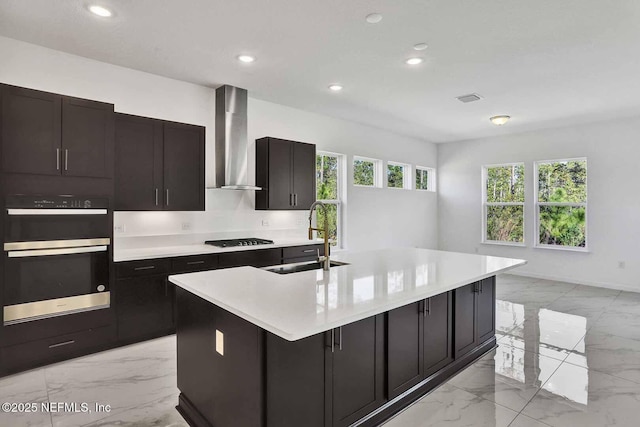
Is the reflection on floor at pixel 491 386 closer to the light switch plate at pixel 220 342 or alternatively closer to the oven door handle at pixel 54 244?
the light switch plate at pixel 220 342

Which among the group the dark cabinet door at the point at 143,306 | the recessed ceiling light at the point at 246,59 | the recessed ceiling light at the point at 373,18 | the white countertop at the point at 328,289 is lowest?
the dark cabinet door at the point at 143,306

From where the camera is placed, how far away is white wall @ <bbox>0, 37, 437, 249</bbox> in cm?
338

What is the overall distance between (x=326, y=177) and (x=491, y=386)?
401 centimetres

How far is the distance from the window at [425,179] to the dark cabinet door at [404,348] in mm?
5802

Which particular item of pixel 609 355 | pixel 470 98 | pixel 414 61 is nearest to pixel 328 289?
pixel 414 61

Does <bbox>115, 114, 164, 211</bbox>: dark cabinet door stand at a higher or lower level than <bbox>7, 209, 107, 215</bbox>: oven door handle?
higher

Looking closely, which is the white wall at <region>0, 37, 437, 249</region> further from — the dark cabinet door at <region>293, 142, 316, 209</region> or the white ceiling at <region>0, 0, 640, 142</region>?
the dark cabinet door at <region>293, 142, 316, 209</region>

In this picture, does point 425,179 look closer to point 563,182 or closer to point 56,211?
point 563,182

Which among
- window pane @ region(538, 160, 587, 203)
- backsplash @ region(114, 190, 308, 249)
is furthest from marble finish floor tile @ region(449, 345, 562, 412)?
window pane @ region(538, 160, 587, 203)

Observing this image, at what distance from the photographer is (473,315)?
10.2 ft

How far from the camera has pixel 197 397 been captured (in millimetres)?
2164

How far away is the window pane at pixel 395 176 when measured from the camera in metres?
7.12

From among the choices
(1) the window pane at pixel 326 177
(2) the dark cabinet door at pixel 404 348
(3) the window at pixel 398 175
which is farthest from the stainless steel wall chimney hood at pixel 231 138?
(3) the window at pixel 398 175

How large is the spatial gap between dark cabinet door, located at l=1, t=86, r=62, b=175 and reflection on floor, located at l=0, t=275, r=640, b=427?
68.0 inches
